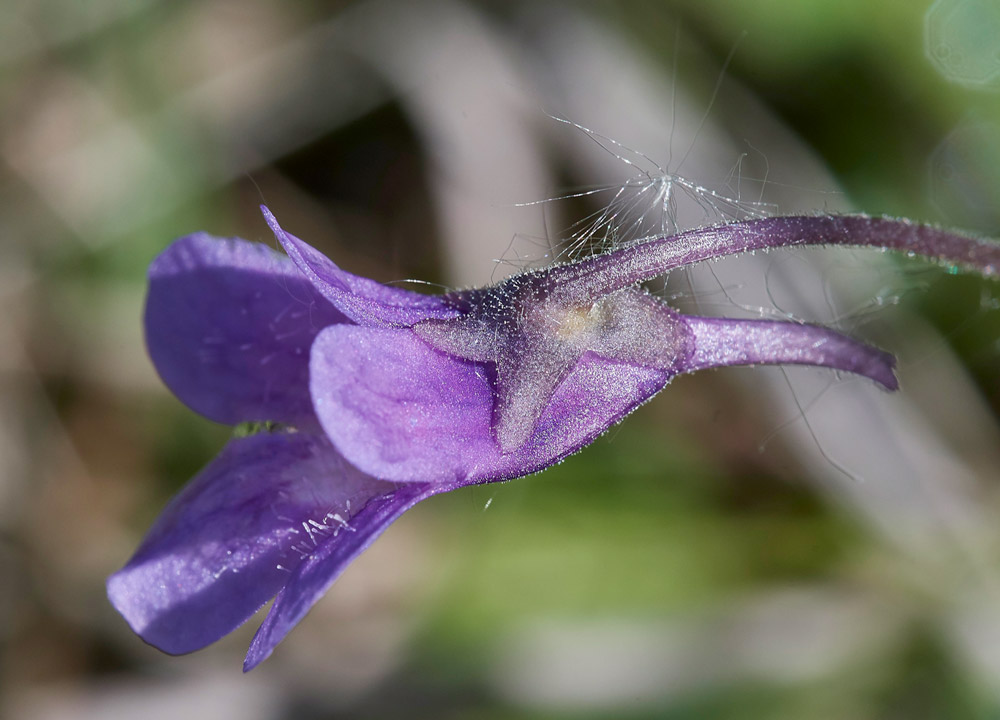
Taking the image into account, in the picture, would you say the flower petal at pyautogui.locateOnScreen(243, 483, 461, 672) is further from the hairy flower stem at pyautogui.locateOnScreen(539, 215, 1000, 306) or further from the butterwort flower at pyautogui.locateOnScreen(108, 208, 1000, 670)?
the hairy flower stem at pyautogui.locateOnScreen(539, 215, 1000, 306)

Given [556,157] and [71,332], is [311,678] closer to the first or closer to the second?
[71,332]

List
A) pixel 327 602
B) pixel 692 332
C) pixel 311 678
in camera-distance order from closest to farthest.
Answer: pixel 692 332 < pixel 311 678 < pixel 327 602

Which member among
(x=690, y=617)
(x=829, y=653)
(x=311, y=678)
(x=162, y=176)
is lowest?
(x=829, y=653)

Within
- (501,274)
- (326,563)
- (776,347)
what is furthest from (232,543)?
(501,274)

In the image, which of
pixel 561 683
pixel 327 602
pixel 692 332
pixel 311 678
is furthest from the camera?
pixel 327 602

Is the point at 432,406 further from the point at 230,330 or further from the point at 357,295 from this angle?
the point at 230,330

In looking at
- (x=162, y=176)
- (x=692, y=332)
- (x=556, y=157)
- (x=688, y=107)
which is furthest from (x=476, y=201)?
(x=692, y=332)

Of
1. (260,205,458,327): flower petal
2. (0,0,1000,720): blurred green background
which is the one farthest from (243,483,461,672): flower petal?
(0,0,1000,720): blurred green background
